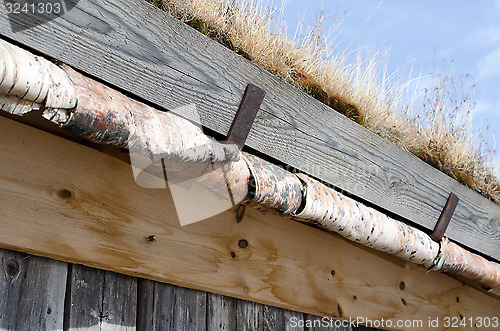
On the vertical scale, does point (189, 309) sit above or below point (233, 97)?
below

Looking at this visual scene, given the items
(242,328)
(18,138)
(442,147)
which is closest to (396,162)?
(442,147)

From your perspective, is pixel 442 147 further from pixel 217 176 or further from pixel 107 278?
pixel 107 278

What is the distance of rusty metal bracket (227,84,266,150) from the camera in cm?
185

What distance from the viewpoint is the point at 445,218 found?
8.71 feet

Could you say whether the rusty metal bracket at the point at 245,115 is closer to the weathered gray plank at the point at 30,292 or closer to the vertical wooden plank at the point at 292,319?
the weathered gray plank at the point at 30,292

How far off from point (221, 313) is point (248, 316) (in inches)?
6.3

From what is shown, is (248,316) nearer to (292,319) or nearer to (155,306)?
(292,319)

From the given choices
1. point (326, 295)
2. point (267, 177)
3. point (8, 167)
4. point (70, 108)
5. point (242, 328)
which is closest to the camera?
point (70, 108)

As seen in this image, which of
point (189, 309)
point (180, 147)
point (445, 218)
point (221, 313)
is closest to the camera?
point (180, 147)

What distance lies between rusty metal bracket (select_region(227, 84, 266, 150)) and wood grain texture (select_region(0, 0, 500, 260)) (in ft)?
0.08

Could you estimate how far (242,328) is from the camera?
216cm

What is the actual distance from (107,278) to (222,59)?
0.89 meters

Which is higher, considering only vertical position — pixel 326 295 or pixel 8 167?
pixel 8 167

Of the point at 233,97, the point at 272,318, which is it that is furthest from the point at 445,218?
the point at 233,97
